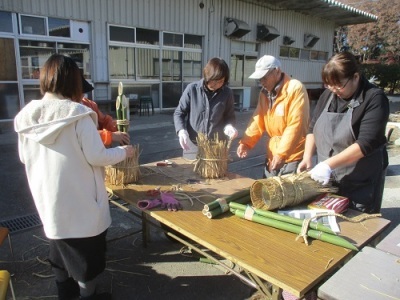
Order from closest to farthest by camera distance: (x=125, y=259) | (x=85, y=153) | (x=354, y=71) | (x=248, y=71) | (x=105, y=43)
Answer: (x=85, y=153) → (x=354, y=71) → (x=125, y=259) → (x=105, y=43) → (x=248, y=71)

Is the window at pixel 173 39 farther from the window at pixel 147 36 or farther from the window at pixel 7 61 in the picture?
the window at pixel 7 61

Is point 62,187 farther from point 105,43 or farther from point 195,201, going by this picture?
point 105,43

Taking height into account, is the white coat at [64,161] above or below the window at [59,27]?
below

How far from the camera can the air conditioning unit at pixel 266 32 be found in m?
11.4

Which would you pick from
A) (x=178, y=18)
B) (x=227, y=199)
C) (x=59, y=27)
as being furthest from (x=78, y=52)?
(x=227, y=199)

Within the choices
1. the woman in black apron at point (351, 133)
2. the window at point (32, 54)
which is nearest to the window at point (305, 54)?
Answer: the window at point (32, 54)

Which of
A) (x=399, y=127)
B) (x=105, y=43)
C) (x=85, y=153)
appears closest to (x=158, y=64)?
(x=105, y=43)

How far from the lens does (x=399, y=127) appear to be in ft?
26.8

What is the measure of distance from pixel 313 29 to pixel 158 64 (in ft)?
27.4

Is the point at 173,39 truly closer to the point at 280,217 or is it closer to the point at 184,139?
the point at 184,139

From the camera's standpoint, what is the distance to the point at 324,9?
1252 cm

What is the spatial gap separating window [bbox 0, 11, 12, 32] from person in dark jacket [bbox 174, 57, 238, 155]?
5.71 meters

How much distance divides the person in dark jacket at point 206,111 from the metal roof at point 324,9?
971 cm

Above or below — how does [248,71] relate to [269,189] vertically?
above
